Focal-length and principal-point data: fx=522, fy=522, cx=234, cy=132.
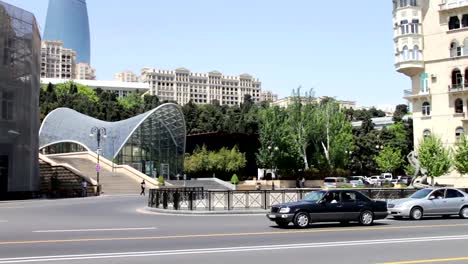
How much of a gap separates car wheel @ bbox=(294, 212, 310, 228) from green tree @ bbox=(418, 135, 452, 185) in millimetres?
41143

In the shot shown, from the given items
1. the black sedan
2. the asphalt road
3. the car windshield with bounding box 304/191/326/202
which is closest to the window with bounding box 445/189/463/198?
the asphalt road

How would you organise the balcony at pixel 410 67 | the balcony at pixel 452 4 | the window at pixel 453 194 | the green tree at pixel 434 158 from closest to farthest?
the window at pixel 453 194, the green tree at pixel 434 158, the balcony at pixel 452 4, the balcony at pixel 410 67

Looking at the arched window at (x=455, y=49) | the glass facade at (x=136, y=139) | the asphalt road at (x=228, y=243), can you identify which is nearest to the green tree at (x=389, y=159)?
the arched window at (x=455, y=49)

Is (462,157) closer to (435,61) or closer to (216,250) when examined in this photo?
(435,61)

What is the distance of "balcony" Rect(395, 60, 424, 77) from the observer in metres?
63.1

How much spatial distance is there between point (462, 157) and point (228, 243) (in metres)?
48.4

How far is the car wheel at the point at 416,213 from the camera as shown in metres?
22.1

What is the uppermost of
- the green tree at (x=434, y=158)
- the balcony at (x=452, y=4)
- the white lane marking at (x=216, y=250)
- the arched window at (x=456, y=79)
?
the balcony at (x=452, y=4)

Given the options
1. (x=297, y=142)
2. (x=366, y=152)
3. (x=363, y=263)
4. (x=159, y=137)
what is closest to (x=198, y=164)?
(x=159, y=137)

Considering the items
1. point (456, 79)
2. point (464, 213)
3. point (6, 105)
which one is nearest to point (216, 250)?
point (464, 213)

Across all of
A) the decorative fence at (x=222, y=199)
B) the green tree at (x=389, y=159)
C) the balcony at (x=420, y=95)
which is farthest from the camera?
the green tree at (x=389, y=159)

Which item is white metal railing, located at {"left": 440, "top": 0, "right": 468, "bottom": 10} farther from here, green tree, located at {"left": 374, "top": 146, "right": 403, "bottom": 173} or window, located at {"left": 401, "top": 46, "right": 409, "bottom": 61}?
green tree, located at {"left": 374, "top": 146, "right": 403, "bottom": 173}

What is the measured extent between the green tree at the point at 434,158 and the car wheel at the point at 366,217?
3933cm

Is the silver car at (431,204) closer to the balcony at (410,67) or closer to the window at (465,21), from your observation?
the balcony at (410,67)
